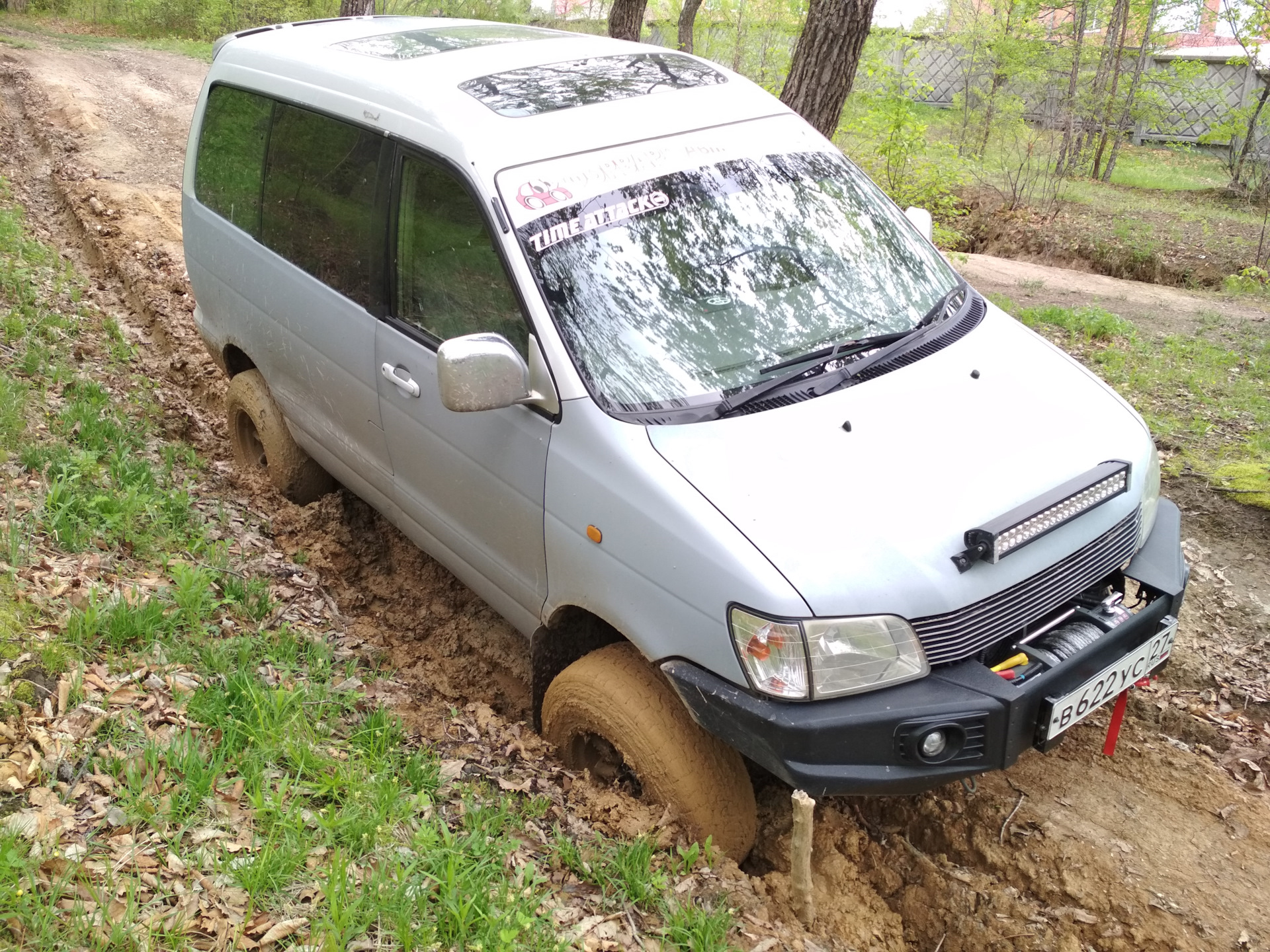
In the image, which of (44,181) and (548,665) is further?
(44,181)

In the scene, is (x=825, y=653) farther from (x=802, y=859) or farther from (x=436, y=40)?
(x=436, y=40)

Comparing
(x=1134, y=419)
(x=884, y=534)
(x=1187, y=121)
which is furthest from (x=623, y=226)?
(x=1187, y=121)

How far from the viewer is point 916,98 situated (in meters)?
9.56

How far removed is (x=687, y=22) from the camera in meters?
15.5

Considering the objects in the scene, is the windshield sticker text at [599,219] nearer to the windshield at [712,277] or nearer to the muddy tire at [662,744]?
the windshield at [712,277]

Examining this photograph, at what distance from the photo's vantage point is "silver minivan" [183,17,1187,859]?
2607 millimetres

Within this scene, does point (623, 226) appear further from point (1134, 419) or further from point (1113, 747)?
point (1113, 747)

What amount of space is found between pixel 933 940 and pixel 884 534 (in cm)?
121

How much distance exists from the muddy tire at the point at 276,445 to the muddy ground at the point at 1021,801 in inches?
3.4

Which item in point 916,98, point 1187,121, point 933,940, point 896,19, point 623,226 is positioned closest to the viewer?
point 933,940

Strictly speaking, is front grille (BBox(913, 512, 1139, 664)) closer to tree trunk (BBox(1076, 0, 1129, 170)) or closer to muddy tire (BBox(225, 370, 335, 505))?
muddy tire (BBox(225, 370, 335, 505))

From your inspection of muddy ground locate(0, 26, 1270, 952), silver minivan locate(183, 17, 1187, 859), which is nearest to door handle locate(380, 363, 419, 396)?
silver minivan locate(183, 17, 1187, 859)

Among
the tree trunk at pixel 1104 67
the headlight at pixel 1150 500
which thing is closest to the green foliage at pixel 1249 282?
the tree trunk at pixel 1104 67

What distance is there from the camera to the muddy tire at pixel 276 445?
4973 mm
